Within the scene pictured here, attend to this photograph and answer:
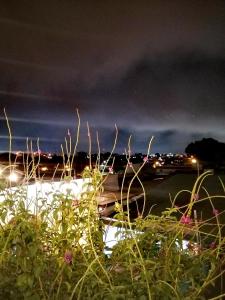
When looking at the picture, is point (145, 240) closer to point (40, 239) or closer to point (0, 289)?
point (40, 239)

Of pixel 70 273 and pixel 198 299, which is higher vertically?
pixel 70 273

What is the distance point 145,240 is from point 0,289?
85 centimetres

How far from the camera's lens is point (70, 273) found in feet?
7.10

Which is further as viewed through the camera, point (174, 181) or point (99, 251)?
point (174, 181)

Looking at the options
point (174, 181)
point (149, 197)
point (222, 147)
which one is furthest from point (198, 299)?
point (222, 147)

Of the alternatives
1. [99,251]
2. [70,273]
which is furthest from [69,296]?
[99,251]

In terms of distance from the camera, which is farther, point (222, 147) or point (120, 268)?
point (222, 147)

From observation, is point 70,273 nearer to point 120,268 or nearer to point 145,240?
point 120,268

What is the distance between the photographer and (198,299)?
2236 millimetres

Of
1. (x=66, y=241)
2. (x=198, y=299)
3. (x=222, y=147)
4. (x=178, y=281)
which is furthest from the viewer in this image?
(x=222, y=147)

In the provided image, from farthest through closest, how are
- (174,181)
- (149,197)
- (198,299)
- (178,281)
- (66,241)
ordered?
1. (174,181)
2. (149,197)
3. (66,241)
4. (198,299)
5. (178,281)

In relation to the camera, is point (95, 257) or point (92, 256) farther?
point (92, 256)

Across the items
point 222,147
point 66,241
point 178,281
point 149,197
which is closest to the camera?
point 178,281

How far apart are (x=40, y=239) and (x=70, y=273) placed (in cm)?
30
